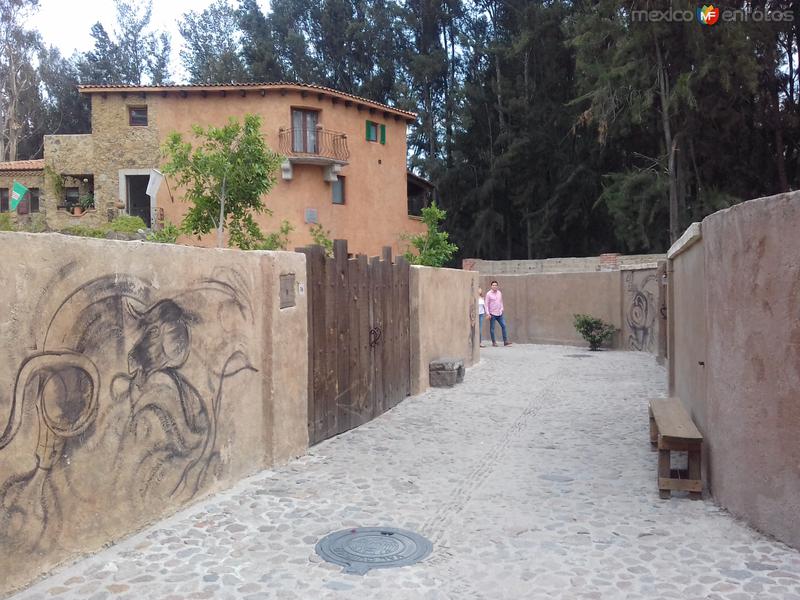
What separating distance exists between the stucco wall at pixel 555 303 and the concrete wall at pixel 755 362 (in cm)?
1372

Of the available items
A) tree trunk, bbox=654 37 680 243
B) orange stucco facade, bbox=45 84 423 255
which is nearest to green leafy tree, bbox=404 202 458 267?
orange stucco facade, bbox=45 84 423 255

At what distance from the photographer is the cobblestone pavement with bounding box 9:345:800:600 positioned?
3.90 metres

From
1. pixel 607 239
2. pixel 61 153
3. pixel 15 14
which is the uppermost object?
pixel 15 14

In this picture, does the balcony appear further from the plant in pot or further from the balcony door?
the plant in pot

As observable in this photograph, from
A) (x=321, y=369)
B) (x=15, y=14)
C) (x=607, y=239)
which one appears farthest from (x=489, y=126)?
(x=321, y=369)

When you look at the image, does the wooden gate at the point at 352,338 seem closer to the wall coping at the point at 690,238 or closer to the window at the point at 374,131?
the wall coping at the point at 690,238

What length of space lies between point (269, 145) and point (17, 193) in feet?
37.5

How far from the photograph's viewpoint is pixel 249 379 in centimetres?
604

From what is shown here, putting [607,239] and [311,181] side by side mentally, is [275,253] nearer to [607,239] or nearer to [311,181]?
[311,181]

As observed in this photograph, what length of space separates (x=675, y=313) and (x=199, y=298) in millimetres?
6394

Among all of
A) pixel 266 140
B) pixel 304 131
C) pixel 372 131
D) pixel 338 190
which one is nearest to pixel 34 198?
pixel 266 140

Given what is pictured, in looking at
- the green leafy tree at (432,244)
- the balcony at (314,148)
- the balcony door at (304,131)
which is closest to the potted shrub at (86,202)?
the balcony at (314,148)

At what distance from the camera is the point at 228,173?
21.8m

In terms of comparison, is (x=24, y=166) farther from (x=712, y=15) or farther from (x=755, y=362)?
(x=755, y=362)
